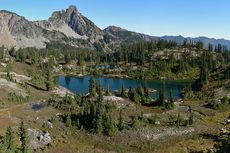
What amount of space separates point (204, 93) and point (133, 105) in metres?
44.6

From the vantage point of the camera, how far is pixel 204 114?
392 ft

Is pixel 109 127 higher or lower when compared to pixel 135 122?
lower

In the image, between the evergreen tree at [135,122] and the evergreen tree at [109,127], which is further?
the evergreen tree at [135,122]

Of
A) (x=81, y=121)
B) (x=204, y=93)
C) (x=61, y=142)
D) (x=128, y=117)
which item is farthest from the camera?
(x=204, y=93)

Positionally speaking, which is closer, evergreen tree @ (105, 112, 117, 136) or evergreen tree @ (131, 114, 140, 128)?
evergreen tree @ (105, 112, 117, 136)

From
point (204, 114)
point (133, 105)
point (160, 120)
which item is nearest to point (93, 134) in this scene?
point (160, 120)

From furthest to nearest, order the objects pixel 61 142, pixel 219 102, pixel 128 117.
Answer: pixel 219 102 → pixel 128 117 → pixel 61 142

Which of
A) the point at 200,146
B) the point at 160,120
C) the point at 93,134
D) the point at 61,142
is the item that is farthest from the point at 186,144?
the point at 61,142

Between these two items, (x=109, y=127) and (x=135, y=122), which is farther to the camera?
(x=135, y=122)

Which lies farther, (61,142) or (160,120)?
(160,120)

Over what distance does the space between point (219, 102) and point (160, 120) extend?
109 ft

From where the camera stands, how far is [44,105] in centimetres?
11956

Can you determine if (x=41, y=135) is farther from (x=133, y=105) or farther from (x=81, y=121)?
(x=133, y=105)

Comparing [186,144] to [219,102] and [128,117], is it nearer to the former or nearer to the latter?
[128,117]
